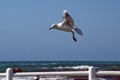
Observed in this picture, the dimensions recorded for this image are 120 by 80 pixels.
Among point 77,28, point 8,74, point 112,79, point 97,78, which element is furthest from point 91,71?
point 112,79

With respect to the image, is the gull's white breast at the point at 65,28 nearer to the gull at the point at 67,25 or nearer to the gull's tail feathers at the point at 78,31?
the gull at the point at 67,25

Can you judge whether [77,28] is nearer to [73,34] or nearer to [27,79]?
[73,34]

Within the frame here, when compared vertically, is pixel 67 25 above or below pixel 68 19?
below

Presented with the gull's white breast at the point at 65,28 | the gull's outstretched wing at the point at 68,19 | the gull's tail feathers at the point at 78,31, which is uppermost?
the gull's outstretched wing at the point at 68,19

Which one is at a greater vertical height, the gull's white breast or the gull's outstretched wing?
the gull's outstretched wing

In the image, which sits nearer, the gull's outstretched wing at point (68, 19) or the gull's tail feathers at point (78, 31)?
the gull's tail feathers at point (78, 31)

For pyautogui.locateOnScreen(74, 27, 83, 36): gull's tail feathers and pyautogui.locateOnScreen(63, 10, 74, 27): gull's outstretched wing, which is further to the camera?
pyautogui.locateOnScreen(63, 10, 74, 27): gull's outstretched wing

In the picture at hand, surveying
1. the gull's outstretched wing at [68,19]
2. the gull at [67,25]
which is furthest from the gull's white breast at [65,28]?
the gull's outstretched wing at [68,19]

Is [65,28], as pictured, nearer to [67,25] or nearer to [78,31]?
[67,25]

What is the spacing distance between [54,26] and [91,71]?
1232mm

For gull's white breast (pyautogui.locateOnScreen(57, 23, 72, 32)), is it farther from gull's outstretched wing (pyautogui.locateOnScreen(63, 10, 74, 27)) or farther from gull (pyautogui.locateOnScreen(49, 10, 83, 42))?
gull's outstretched wing (pyautogui.locateOnScreen(63, 10, 74, 27))

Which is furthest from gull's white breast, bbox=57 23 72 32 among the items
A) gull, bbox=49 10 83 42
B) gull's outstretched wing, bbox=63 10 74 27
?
gull's outstretched wing, bbox=63 10 74 27

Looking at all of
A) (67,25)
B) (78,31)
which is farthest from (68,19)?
(78,31)

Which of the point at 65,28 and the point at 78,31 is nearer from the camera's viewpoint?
the point at 78,31
